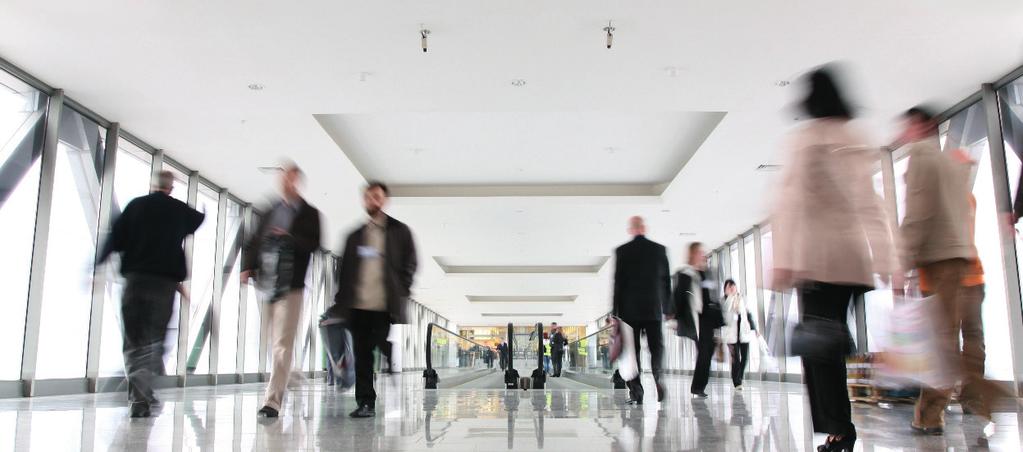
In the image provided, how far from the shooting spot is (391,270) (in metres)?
4.56

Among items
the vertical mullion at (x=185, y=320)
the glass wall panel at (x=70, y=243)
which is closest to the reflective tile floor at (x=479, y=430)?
the glass wall panel at (x=70, y=243)

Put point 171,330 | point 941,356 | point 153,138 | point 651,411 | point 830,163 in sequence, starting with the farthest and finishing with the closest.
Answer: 1. point 153,138
2. point 651,411
3. point 171,330
4. point 941,356
5. point 830,163

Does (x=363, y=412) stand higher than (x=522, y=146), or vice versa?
(x=522, y=146)

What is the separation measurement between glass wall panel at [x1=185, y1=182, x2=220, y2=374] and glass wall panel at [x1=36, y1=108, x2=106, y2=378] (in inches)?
115

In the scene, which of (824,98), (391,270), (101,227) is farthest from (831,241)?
(101,227)

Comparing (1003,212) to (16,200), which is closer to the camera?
(1003,212)

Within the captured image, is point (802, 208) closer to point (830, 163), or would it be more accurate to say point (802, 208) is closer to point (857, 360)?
point (830, 163)

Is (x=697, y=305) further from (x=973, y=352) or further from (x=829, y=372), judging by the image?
(x=829, y=372)

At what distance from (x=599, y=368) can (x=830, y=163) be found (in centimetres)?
1004

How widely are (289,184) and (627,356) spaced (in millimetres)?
3297

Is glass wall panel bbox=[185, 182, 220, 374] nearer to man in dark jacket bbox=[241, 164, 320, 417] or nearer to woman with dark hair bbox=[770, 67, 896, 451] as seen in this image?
man in dark jacket bbox=[241, 164, 320, 417]

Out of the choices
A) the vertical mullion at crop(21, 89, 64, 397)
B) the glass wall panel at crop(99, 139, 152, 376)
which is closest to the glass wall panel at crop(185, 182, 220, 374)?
the glass wall panel at crop(99, 139, 152, 376)

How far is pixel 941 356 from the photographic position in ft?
10.2

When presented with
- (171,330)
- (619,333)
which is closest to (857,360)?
(619,333)
